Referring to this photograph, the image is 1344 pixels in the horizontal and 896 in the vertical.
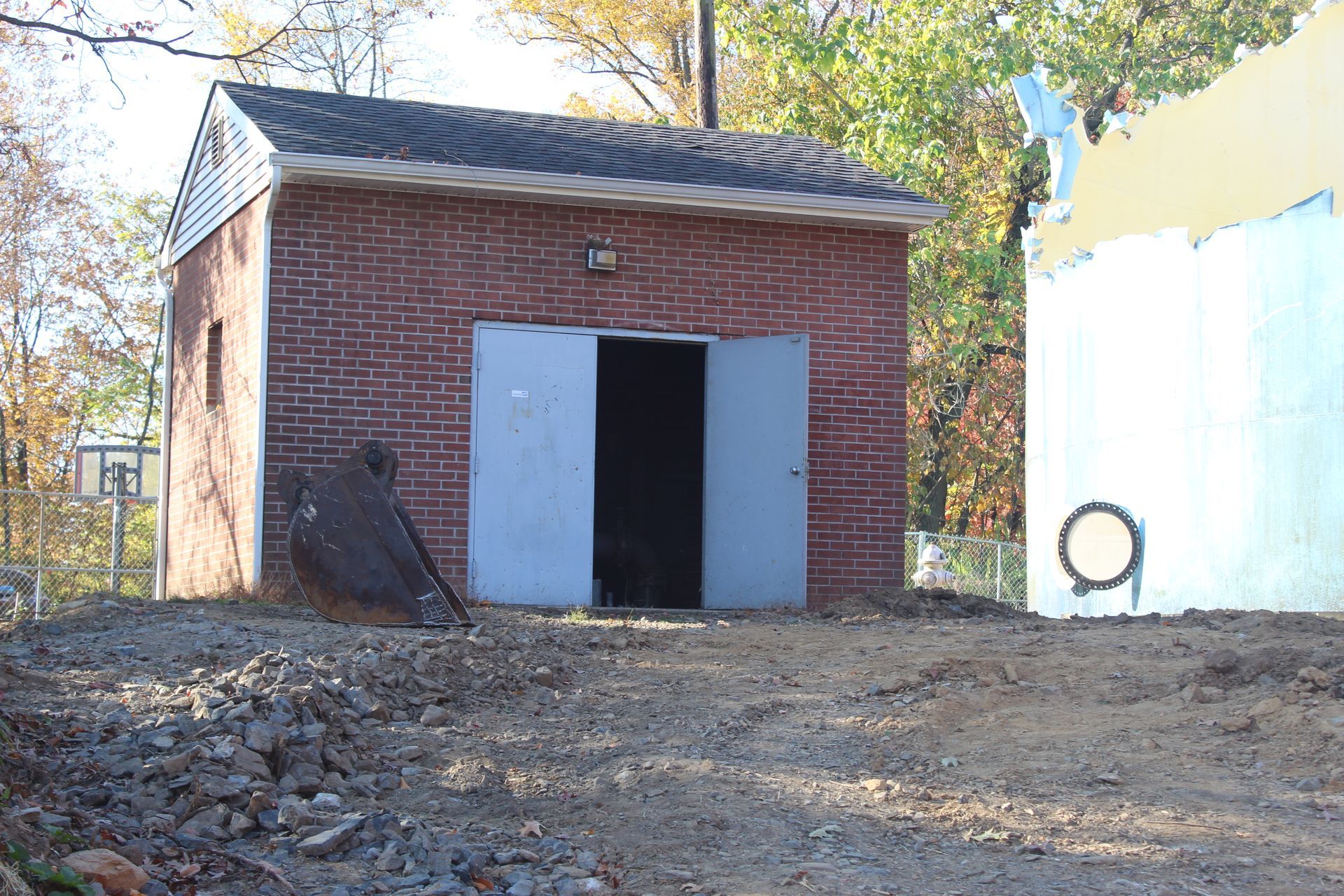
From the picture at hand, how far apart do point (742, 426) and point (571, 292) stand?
76.1 inches

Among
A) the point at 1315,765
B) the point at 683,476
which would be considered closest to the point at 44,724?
the point at 1315,765

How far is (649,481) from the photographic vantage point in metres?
17.3

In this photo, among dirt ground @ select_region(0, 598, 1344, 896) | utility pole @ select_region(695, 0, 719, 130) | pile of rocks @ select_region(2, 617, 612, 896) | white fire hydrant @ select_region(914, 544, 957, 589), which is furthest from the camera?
utility pole @ select_region(695, 0, 719, 130)

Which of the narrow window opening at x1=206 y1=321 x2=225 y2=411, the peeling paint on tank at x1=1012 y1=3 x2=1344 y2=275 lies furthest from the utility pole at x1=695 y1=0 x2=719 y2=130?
the narrow window opening at x1=206 y1=321 x2=225 y2=411

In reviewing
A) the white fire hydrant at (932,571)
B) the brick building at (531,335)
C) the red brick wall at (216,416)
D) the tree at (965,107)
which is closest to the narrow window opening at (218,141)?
the brick building at (531,335)

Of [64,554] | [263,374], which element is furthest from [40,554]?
[263,374]

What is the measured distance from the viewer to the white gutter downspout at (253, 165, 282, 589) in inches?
434

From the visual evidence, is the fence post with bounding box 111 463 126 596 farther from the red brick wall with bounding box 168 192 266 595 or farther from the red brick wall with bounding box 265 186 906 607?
the red brick wall with bounding box 265 186 906 607

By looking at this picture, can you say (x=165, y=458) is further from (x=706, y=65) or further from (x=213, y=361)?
(x=706, y=65)

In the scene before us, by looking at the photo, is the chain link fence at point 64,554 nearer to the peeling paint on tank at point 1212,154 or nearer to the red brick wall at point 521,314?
the red brick wall at point 521,314

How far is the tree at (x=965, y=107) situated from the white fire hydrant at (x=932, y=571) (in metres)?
4.91

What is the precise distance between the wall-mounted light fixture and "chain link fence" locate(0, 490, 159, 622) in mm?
7586

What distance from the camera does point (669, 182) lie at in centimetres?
1195

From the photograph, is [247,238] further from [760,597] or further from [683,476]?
[683,476]
